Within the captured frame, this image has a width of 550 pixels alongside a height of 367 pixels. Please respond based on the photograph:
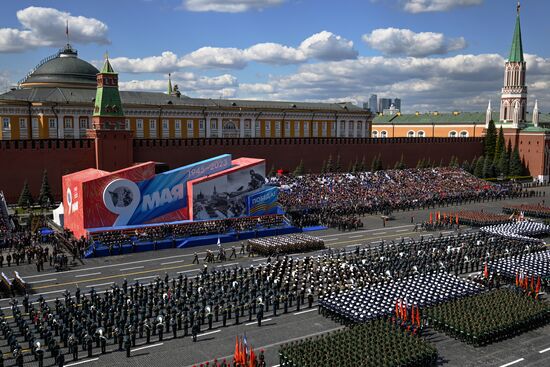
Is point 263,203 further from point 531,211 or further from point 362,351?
point 531,211

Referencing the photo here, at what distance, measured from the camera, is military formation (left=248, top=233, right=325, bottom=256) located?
2594 cm

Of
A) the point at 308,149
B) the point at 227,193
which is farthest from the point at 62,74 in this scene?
the point at 227,193

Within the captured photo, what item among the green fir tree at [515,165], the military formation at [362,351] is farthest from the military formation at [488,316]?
the green fir tree at [515,165]

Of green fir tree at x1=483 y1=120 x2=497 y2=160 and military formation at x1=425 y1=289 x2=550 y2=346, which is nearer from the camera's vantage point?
military formation at x1=425 y1=289 x2=550 y2=346

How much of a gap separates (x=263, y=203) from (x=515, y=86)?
48278mm

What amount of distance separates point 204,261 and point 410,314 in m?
11.0

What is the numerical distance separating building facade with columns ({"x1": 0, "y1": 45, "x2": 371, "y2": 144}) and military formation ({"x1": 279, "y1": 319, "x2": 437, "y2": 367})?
3637 cm

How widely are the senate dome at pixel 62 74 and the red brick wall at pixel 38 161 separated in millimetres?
18312

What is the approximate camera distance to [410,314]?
55.5 ft

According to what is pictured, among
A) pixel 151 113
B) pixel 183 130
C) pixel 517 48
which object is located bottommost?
pixel 183 130

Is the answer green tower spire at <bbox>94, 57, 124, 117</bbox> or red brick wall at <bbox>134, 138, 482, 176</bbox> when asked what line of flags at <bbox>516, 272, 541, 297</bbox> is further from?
red brick wall at <bbox>134, 138, 482, 176</bbox>

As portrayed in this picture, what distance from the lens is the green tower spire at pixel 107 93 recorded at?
34.9 meters

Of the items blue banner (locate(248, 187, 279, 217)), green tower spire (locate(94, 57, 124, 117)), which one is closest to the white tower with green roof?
blue banner (locate(248, 187, 279, 217))

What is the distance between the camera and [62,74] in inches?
2084
